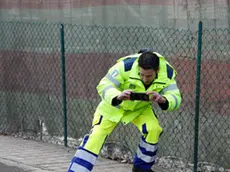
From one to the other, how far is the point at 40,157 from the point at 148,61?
2.91m

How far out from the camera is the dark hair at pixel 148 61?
17.0ft

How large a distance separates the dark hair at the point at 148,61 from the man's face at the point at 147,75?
4 cm

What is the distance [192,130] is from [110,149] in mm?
1397

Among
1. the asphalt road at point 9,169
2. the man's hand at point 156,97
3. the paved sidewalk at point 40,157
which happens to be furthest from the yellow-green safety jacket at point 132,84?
the asphalt road at point 9,169

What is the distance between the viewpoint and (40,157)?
750 cm

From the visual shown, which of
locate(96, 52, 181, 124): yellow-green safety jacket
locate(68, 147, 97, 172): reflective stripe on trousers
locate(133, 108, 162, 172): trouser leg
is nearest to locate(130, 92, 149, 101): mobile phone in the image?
locate(96, 52, 181, 124): yellow-green safety jacket

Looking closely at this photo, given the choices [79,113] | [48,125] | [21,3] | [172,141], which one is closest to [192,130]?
[172,141]

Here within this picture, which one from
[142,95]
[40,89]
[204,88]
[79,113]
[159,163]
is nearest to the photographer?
[142,95]

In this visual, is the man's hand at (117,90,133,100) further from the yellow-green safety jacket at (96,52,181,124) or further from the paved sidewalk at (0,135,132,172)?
the paved sidewalk at (0,135,132,172)

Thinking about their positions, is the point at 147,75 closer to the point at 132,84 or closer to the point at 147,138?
the point at 132,84

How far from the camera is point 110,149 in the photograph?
7.61 metres

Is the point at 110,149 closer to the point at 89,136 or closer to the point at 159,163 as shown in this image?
the point at 159,163

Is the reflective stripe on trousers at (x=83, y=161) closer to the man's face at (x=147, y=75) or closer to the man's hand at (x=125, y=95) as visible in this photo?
the man's hand at (x=125, y=95)

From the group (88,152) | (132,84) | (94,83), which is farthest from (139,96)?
(94,83)
